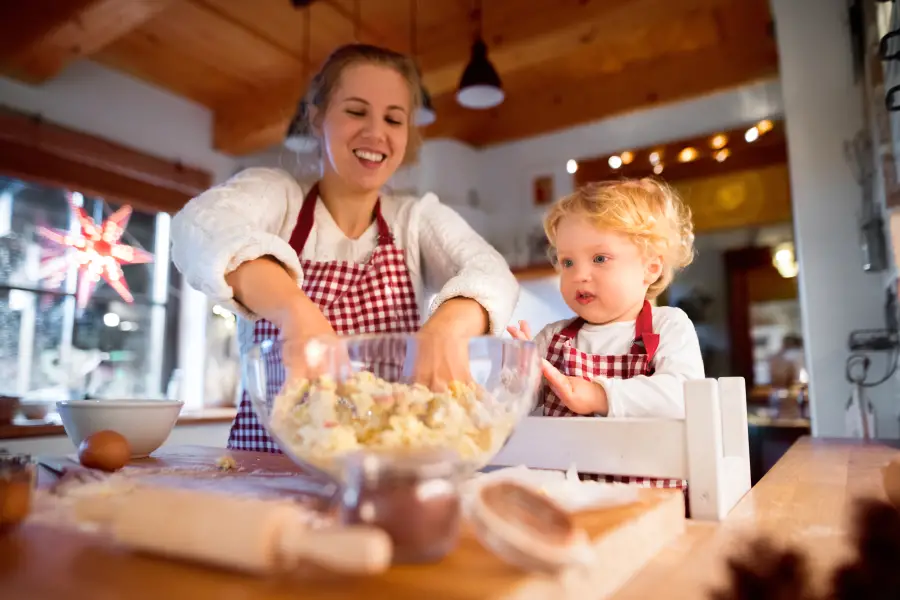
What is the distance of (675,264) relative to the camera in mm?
1034

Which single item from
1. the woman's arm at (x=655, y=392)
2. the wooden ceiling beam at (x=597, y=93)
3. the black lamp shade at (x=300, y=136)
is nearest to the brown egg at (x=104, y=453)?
the woman's arm at (x=655, y=392)

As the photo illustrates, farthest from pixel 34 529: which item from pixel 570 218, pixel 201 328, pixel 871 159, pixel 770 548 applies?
pixel 201 328

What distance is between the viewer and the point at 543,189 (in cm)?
366

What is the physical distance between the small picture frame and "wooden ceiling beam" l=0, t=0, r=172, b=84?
84.4 inches

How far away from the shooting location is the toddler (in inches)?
35.1

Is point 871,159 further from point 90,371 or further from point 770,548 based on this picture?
point 90,371

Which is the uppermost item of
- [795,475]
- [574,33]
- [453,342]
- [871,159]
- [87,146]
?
[574,33]

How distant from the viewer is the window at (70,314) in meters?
2.48

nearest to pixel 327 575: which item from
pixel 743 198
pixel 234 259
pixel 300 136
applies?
pixel 234 259

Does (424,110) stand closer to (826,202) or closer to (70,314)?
(826,202)

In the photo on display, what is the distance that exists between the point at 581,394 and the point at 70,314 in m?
2.61

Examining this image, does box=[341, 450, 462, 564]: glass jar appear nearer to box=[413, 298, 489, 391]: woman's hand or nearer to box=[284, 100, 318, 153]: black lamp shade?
box=[413, 298, 489, 391]: woman's hand

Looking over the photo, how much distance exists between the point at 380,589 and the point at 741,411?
525mm

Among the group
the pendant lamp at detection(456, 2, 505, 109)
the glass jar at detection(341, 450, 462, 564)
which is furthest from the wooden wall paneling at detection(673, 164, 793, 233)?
the glass jar at detection(341, 450, 462, 564)
